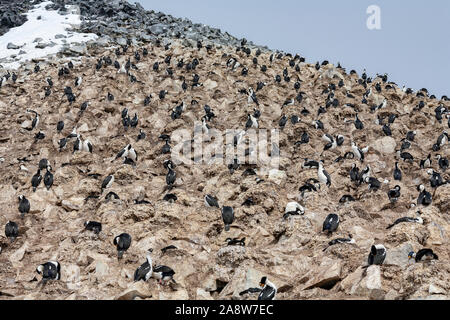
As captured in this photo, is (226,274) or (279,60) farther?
(279,60)

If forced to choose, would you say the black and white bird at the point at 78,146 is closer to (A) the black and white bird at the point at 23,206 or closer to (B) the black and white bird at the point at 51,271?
(A) the black and white bird at the point at 23,206

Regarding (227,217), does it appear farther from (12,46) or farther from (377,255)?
(12,46)

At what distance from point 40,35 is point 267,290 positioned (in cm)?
4092

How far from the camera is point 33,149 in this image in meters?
22.1

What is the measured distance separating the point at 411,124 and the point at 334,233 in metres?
18.2

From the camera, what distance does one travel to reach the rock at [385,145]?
→ 76.1ft

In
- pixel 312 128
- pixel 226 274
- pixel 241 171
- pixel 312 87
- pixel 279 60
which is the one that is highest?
pixel 279 60

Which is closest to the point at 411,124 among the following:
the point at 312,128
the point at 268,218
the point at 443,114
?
the point at 443,114

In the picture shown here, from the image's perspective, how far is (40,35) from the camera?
4278cm

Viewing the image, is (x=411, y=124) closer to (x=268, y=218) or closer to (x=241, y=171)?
(x=241, y=171)

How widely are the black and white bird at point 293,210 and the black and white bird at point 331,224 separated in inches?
56.1

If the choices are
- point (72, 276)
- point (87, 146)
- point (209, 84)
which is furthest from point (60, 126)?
point (72, 276)

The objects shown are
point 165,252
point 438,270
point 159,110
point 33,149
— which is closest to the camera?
point 438,270

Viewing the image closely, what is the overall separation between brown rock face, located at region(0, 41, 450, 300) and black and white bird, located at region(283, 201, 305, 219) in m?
0.23
